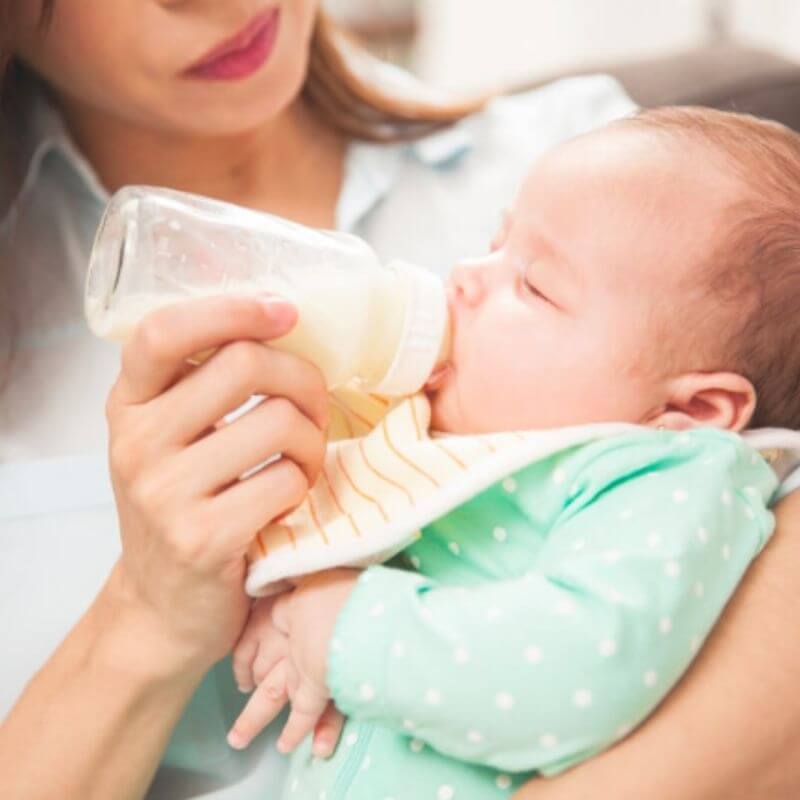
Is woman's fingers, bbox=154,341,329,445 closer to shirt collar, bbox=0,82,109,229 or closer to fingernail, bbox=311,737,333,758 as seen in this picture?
fingernail, bbox=311,737,333,758

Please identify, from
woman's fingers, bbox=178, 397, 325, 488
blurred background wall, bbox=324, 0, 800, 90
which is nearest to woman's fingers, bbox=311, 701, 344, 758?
woman's fingers, bbox=178, 397, 325, 488

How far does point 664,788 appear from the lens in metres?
0.78

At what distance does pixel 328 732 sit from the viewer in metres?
0.90

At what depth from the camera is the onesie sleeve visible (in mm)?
769

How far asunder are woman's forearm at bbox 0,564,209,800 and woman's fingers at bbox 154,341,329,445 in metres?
0.21

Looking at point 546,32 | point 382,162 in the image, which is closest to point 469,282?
point 382,162

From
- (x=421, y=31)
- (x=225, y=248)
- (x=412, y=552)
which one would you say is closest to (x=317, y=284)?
(x=225, y=248)

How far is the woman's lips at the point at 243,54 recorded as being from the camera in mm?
1238

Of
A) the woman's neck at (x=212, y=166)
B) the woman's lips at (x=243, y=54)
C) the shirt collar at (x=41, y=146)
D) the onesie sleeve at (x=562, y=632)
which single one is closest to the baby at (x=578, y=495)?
the onesie sleeve at (x=562, y=632)

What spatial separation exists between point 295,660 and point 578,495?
0.25 m

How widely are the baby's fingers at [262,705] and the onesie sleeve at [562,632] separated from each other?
11cm

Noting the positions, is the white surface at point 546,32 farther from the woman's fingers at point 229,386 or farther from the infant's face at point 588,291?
the woman's fingers at point 229,386

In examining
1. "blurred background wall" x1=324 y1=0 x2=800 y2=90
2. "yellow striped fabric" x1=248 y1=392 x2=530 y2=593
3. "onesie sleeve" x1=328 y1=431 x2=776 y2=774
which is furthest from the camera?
"blurred background wall" x1=324 y1=0 x2=800 y2=90

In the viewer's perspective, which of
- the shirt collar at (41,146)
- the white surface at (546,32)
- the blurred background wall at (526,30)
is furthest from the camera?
the white surface at (546,32)
